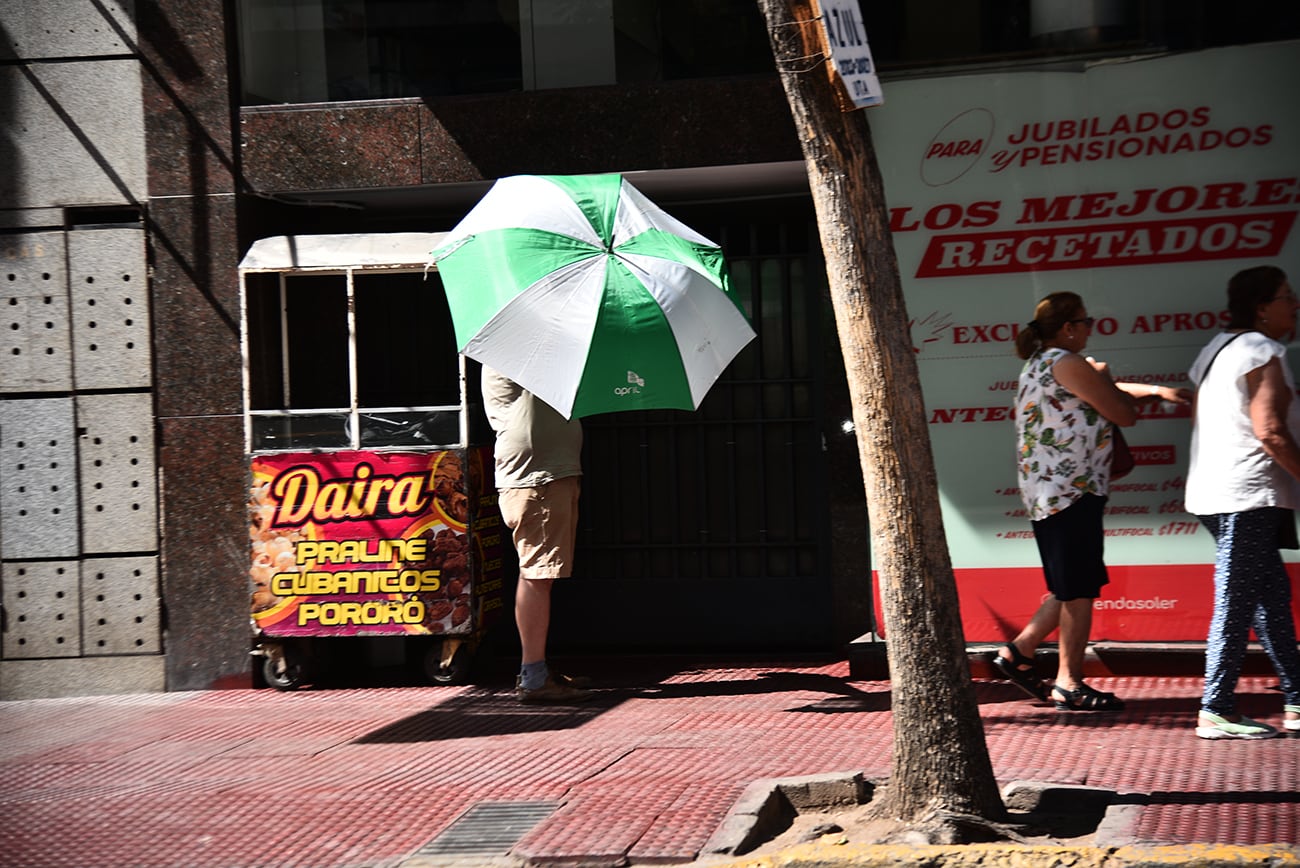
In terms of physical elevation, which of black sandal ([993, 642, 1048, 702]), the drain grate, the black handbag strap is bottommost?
the drain grate

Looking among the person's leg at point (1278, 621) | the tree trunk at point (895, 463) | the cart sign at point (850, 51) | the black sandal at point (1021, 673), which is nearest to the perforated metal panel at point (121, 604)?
the black sandal at point (1021, 673)

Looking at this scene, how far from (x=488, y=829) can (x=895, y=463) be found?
1920mm

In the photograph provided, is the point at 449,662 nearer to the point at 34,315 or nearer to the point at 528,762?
the point at 528,762

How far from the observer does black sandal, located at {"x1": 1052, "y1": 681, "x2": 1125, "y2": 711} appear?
6.25 m

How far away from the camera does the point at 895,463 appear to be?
4656 millimetres

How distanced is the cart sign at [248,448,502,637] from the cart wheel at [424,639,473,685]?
19 cm

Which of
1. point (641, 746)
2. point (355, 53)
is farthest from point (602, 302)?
point (355, 53)

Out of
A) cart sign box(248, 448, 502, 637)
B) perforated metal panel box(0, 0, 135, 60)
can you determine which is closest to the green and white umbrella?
cart sign box(248, 448, 502, 637)

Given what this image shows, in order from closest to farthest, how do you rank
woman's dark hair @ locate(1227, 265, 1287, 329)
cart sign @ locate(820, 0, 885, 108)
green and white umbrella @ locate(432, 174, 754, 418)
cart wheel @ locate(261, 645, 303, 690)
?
cart sign @ locate(820, 0, 885, 108)
woman's dark hair @ locate(1227, 265, 1287, 329)
green and white umbrella @ locate(432, 174, 754, 418)
cart wheel @ locate(261, 645, 303, 690)

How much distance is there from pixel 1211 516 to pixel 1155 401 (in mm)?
846

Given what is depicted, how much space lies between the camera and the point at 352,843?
4891 millimetres

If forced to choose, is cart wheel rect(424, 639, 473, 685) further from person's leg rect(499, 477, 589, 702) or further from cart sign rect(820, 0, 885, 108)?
cart sign rect(820, 0, 885, 108)

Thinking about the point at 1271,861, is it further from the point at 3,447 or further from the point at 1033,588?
the point at 3,447

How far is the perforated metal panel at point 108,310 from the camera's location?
7828 mm
